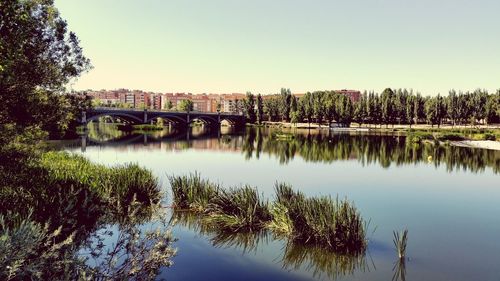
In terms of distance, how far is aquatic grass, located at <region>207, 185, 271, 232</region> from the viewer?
1700 centimetres

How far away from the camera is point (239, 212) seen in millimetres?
17641

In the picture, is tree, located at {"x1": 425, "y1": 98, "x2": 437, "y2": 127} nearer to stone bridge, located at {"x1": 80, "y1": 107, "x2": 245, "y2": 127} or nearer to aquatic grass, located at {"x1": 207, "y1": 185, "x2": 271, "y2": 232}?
stone bridge, located at {"x1": 80, "y1": 107, "x2": 245, "y2": 127}

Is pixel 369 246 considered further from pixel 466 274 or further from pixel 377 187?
pixel 377 187

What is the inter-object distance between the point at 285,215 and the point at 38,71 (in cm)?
1125

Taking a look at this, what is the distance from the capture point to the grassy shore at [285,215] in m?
14.7

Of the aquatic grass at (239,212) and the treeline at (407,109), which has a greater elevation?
the treeline at (407,109)

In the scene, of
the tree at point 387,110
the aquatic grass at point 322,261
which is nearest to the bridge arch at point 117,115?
the tree at point 387,110

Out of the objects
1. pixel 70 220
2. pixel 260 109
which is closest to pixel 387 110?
pixel 260 109

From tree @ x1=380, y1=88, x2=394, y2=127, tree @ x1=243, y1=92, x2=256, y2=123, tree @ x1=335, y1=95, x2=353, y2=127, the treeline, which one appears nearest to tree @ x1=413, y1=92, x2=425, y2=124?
the treeline

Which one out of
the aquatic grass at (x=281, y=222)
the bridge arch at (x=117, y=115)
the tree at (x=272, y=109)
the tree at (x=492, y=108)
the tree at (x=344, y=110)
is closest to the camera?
the aquatic grass at (x=281, y=222)

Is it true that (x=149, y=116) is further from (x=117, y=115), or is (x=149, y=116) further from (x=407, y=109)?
(x=407, y=109)

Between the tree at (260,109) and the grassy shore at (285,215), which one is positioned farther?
the tree at (260,109)

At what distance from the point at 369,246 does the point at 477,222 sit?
872cm

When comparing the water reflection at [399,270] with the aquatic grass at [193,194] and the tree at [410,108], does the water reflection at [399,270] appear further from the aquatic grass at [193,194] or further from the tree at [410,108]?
the tree at [410,108]
